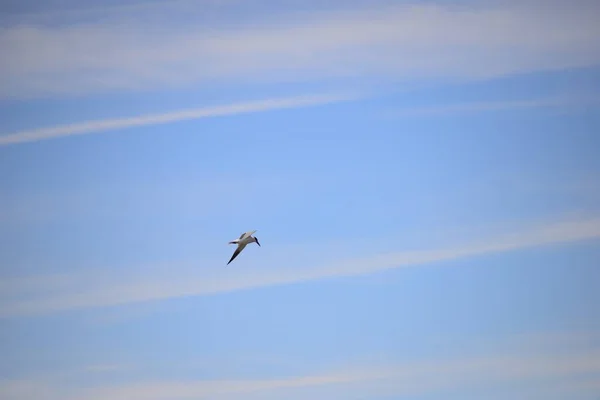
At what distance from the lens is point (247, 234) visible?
6581cm
